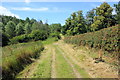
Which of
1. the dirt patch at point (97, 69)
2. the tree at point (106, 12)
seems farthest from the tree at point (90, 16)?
the dirt patch at point (97, 69)

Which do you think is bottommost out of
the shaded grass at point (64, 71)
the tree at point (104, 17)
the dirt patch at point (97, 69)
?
the shaded grass at point (64, 71)

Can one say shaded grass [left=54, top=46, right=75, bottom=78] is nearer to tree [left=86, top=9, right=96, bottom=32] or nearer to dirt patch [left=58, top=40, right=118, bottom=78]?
dirt patch [left=58, top=40, right=118, bottom=78]

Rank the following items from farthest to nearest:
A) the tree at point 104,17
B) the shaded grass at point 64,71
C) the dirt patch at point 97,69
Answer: the tree at point 104,17 → the shaded grass at point 64,71 → the dirt patch at point 97,69

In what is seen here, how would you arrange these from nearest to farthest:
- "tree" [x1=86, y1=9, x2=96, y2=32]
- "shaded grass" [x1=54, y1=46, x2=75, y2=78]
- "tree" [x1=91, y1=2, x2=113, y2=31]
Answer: "shaded grass" [x1=54, y1=46, x2=75, y2=78], "tree" [x1=91, y1=2, x2=113, y2=31], "tree" [x1=86, y1=9, x2=96, y2=32]

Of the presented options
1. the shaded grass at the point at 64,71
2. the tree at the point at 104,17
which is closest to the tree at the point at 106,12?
the tree at the point at 104,17

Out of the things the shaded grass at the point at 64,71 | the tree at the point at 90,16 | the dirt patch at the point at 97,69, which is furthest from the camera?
the tree at the point at 90,16

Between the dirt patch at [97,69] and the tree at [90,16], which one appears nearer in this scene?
the dirt patch at [97,69]

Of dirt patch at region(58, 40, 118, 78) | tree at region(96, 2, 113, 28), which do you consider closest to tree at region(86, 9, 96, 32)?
tree at region(96, 2, 113, 28)

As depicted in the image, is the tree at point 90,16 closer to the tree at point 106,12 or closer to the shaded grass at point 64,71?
the tree at point 106,12

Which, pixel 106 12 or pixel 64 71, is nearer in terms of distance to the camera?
pixel 64 71

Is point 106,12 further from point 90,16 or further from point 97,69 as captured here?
point 97,69

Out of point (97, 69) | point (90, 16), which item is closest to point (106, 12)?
point (90, 16)

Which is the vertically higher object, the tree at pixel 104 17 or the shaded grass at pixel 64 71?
the tree at pixel 104 17

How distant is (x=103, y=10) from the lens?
1304 inches
